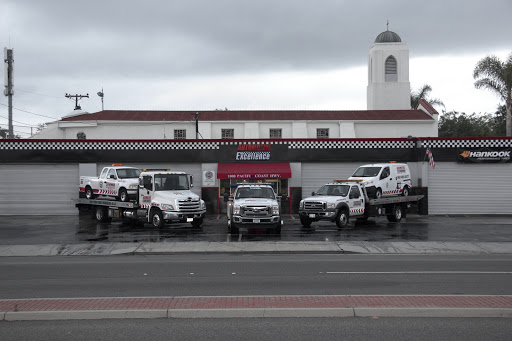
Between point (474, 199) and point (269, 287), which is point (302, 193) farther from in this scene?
point (269, 287)

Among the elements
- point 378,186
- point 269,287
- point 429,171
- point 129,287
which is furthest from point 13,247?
point 429,171

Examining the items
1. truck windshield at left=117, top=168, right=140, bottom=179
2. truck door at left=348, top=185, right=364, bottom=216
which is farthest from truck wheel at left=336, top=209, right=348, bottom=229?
truck windshield at left=117, top=168, right=140, bottom=179

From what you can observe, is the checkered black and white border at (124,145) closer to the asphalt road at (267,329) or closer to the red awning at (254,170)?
the red awning at (254,170)

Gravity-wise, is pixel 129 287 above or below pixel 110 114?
below

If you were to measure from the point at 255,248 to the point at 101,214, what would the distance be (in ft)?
40.7

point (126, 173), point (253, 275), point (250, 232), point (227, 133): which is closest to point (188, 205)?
point (250, 232)

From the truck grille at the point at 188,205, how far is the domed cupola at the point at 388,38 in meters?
43.0

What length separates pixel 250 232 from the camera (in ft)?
73.2

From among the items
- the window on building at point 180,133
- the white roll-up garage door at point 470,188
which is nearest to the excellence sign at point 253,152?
the white roll-up garage door at point 470,188

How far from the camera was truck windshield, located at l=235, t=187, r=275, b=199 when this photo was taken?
2159 cm

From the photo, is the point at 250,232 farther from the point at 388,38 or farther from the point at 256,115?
the point at 388,38

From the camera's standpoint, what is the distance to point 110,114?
152 feet

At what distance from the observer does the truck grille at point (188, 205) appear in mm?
22406

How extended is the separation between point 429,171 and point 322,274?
76.3 feet
